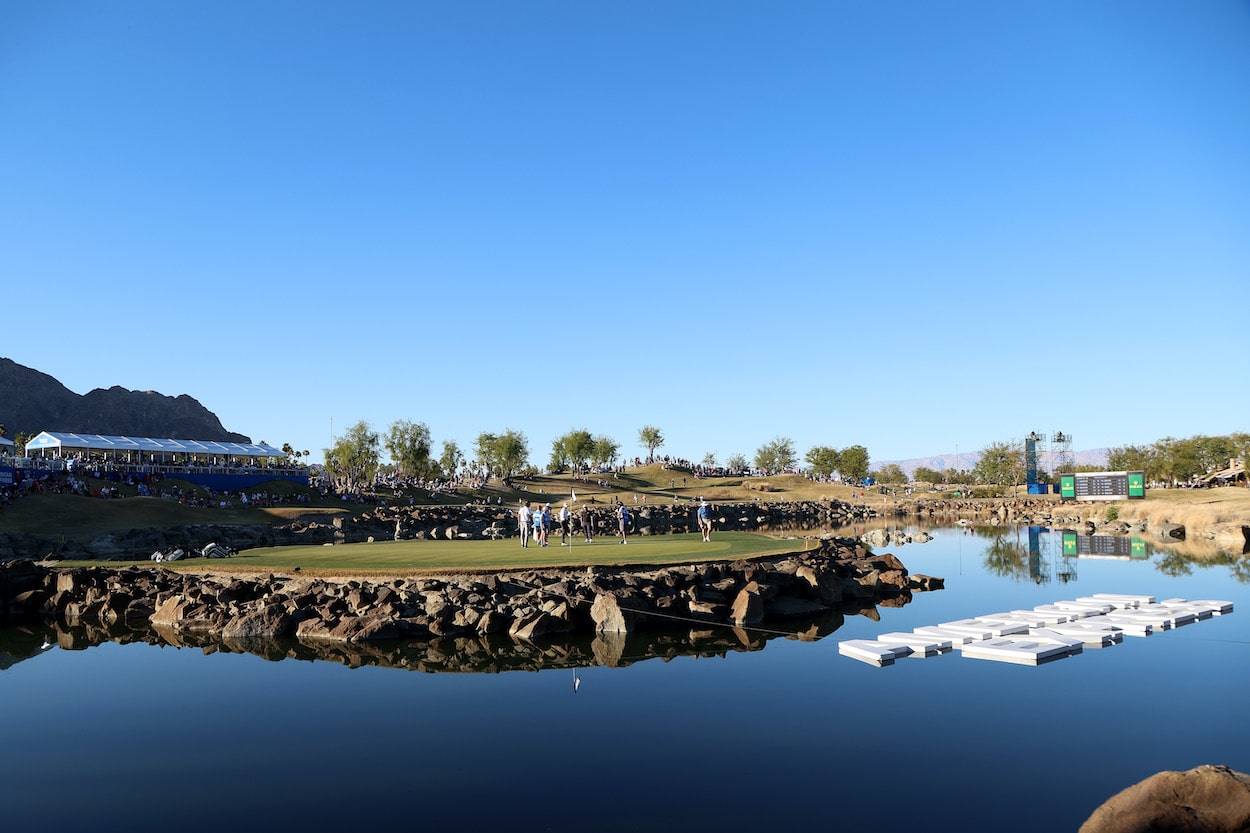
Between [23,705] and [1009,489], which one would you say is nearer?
[23,705]

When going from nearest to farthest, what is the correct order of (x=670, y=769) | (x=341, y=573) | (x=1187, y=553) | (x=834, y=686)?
(x=670, y=769)
(x=834, y=686)
(x=341, y=573)
(x=1187, y=553)

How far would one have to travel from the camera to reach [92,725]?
15.2 m

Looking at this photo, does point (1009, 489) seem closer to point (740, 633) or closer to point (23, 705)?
point (740, 633)

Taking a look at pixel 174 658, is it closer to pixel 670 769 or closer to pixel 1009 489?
pixel 670 769

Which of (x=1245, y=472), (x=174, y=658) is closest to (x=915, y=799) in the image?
(x=174, y=658)

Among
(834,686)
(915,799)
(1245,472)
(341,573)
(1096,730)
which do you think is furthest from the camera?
(1245,472)

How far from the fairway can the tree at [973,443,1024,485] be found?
12326 centimetres

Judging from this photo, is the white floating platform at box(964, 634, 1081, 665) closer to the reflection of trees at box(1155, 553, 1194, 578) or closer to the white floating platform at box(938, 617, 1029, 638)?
the white floating platform at box(938, 617, 1029, 638)

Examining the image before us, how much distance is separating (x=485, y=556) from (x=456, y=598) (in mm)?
6318

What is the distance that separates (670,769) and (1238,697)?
11.1 metres

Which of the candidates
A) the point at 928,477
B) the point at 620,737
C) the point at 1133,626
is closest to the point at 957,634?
the point at 1133,626

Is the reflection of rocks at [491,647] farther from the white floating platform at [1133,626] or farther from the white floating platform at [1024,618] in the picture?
the white floating platform at [1133,626]

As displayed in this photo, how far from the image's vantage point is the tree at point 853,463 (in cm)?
15600

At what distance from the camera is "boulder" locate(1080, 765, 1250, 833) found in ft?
27.0
